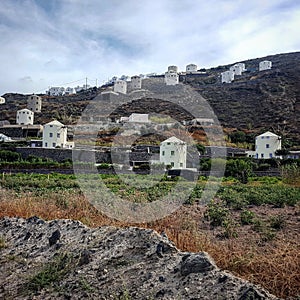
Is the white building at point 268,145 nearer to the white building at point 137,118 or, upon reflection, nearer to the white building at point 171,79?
the white building at point 137,118

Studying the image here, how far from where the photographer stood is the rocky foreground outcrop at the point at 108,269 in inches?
145

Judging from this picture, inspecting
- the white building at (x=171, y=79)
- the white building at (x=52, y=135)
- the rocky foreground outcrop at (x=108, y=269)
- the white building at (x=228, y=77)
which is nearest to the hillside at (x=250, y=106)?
the white building at (x=171, y=79)

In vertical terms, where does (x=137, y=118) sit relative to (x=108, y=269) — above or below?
above

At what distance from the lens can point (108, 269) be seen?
14.5 ft

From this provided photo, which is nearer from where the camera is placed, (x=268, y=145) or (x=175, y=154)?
(x=175, y=154)

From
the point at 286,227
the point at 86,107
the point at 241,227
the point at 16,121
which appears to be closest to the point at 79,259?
the point at 241,227

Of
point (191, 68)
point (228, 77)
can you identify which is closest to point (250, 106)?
point (228, 77)

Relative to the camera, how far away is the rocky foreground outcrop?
3.68 metres

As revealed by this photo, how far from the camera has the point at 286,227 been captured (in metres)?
8.98

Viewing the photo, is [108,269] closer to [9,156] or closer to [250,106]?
[9,156]

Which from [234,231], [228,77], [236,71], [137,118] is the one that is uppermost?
[236,71]

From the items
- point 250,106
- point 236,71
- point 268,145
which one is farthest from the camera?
point 236,71

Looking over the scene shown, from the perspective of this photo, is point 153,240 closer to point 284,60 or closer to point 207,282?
point 207,282

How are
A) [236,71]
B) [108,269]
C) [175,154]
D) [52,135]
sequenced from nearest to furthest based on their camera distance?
[108,269]
[175,154]
[52,135]
[236,71]
